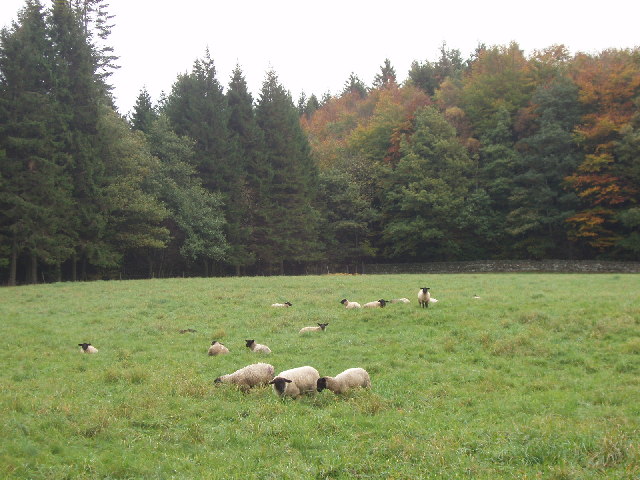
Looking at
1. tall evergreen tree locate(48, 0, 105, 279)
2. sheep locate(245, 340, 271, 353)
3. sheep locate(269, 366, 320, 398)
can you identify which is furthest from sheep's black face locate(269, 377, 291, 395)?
tall evergreen tree locate(48, 0, 105, 279)

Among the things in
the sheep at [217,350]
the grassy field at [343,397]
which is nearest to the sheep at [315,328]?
the grassy field at [343,397]

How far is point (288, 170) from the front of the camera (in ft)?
190

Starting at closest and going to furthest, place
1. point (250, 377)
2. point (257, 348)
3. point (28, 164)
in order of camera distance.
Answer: point (250, 377) < point (257, 348) < point (28, 164)

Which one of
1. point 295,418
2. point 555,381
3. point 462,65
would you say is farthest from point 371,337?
point 462,65

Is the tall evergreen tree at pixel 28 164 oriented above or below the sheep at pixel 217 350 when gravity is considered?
above

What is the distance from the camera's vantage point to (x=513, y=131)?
196 feet

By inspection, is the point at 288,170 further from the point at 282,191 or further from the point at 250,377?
the point at 250,377

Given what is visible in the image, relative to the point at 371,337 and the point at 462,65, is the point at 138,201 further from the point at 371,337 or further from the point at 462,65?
the point at 462,65

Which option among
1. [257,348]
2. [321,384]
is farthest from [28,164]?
[321,384]

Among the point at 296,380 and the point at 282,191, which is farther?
the point at 282,191

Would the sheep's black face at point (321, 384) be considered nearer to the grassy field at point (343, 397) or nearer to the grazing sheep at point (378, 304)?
the grassy field at point (343, 397)

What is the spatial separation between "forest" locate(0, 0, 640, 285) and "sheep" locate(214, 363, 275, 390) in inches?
1218

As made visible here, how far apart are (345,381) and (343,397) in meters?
0.43

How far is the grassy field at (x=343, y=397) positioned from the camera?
693 centimetres
